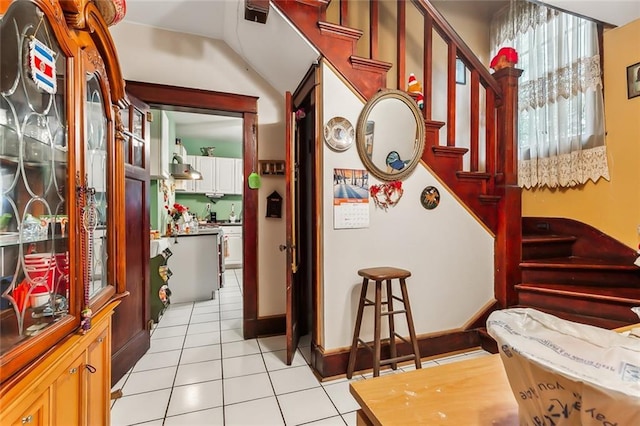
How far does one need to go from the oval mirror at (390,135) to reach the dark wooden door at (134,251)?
1668 millimetres

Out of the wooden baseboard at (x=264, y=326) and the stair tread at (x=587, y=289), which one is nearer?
the stair tread at (x=587, y=289)

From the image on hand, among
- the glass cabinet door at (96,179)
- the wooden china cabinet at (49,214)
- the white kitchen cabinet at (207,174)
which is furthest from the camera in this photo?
the white kitchen cabinet at (207,174)

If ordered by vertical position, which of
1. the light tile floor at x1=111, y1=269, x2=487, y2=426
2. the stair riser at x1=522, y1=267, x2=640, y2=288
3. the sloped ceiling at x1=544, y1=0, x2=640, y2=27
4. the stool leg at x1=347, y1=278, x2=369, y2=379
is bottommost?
the light tile floor at x1=111, y1=269, x2=487, y2=426

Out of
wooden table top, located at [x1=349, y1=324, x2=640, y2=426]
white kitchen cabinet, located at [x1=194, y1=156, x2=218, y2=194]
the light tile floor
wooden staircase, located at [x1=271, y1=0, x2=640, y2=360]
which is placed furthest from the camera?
white kitchen cabinet, located at [x1=194, y1=156, x2=218, y2=194]

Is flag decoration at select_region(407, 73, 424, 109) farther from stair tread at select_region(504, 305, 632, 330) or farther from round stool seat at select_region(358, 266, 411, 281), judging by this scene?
stair tread at select_region(504, 305, 632, 330)

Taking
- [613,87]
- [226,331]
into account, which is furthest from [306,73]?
[613,87]

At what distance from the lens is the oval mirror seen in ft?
7.17

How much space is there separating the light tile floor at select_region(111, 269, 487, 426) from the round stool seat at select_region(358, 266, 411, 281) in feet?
2.47

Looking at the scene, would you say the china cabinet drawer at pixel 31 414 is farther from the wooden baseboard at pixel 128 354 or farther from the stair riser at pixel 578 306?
the stair riser at pixel 578 306

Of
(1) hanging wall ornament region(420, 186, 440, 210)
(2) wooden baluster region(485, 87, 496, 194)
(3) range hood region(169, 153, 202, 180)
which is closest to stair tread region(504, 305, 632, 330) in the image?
(2) wooden baluster region(485, 87, 496, 194)

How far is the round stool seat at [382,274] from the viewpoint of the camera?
1.91 metres

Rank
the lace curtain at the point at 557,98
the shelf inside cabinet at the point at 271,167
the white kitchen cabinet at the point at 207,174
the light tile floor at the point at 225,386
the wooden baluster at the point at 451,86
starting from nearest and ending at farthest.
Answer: the light tile floor at the point at 225,386
the wooden baluster at the point at 451,86
the lace curtain at the point at 557,98
the shelf inside cabinet at the point at 271,167
the white kitchen cabinet at the point at 207,174

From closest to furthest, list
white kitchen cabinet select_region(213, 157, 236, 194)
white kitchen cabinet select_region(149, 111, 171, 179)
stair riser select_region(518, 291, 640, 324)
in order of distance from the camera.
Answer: stair riser select_region(518, 291, 640, 324), white kitchen cabinet select_region(149, 111, 171, 179), white kitchen cabinet select_region(213, 157, 236, 194)

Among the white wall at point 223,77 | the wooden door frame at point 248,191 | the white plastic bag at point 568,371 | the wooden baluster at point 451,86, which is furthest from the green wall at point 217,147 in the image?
the white plastic bag at point 568,371
